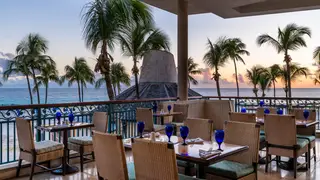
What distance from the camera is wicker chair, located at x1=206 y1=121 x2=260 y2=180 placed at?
302 cm

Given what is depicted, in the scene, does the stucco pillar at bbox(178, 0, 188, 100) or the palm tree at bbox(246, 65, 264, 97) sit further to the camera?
the palm tree at bbox(246, 65, 264, 97)

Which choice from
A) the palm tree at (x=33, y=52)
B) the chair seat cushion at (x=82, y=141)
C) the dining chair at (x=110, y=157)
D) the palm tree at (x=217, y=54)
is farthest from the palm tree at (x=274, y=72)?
the dining chair at (x=110, y=157)

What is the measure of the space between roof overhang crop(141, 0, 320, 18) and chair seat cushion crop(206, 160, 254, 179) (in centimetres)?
524

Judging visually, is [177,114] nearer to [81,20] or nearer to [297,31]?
[81,20]

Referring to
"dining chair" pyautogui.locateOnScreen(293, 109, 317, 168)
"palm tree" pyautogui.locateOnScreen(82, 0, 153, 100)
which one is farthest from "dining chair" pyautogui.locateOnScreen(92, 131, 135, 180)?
"palm tree" pyautogui.locateOnScreen(82, 0, 153, 100)

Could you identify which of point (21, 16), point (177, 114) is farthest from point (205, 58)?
point (21, 16)

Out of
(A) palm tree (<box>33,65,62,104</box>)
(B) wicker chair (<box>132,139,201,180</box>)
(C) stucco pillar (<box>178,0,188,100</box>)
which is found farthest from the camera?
(A) palm tree (<box>33,65,62,104</box>)

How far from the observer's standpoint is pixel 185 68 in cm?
782

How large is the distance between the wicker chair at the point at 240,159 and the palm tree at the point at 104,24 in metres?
4.31

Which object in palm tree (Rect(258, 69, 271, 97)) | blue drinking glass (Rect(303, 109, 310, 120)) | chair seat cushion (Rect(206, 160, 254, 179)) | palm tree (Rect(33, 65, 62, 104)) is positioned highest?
palm tree (Rect(33, 65, 62, 104))

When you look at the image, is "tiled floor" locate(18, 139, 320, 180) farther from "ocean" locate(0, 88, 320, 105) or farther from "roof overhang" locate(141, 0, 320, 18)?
"ocean" locate(0, 88, 320, 105)

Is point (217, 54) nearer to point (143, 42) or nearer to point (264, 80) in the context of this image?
point (264, 80)

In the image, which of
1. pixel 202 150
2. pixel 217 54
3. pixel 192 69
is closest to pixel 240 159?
pixel 202 150

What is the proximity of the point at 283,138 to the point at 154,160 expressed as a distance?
2822 millimetres
